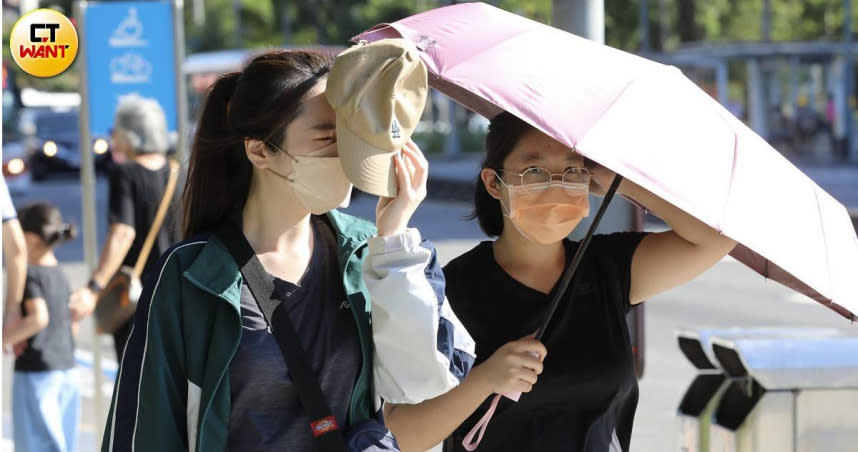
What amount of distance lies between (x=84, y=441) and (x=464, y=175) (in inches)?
906

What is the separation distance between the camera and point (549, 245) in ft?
10.4

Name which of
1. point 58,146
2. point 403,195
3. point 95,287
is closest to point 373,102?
point 403,195

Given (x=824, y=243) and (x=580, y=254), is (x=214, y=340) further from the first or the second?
(x=824, y=243)

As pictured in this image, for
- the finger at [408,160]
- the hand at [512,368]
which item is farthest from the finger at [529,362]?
the finger at [408,160]

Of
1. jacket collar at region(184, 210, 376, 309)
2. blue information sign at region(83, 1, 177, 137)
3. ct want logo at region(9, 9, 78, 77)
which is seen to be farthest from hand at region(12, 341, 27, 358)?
jacket collar at region(184, 210, 376, 309)

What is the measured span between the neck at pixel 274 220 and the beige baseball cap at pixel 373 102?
23cm

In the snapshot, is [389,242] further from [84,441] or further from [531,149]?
[84,441]

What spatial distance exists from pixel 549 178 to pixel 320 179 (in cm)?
78

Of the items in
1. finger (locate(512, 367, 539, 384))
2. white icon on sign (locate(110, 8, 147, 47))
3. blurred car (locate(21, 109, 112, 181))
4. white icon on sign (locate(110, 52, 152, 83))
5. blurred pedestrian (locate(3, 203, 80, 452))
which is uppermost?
white icon on sign (locate(110, 8, 147, 47))

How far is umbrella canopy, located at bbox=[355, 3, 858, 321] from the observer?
2.65 m

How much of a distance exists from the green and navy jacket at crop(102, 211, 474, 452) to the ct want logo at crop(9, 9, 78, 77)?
2.33 meters

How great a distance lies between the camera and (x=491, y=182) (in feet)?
10.4

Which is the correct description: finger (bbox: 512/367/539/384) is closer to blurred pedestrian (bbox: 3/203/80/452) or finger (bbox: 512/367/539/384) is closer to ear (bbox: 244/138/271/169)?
ear (bbox: 244/138/271/169)

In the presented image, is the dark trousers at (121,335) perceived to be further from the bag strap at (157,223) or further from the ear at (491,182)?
the ear at (491,182)
